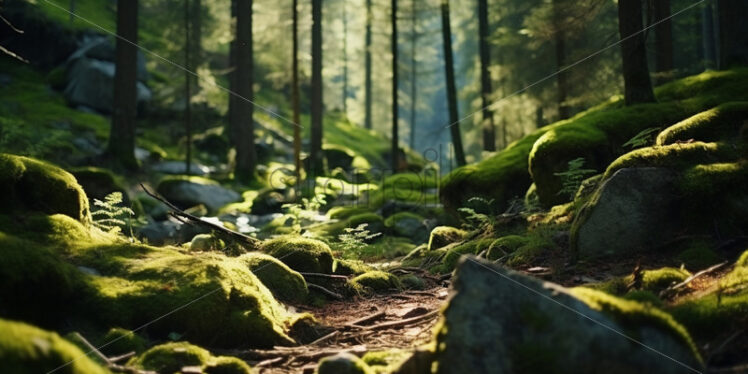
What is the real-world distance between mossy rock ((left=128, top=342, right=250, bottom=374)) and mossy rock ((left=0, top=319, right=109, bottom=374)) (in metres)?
1.10

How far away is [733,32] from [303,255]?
10.2 meters

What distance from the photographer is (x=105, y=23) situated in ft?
121

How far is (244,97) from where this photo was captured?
23469 millimetres

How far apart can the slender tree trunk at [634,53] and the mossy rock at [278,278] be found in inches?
296

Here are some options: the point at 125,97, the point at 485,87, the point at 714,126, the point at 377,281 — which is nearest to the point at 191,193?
the point at 125,97

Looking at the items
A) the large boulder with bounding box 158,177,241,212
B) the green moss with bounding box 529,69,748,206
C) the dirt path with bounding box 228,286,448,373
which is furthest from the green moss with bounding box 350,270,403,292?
the large boulder with bounding box 158,177,241,212

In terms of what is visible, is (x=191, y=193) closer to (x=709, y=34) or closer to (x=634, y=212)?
(x=634, y=212)

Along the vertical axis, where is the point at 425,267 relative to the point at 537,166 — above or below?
below

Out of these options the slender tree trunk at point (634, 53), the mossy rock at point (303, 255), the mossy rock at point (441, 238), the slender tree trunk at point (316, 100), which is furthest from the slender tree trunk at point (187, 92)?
the mossy rock at point (303, 255)

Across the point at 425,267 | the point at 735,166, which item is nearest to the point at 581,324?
the point at 735,166

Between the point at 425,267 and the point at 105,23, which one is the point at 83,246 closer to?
the point at 425,267

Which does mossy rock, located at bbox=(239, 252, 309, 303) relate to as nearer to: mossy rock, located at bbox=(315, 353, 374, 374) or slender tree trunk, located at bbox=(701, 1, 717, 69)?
mossy rock, located at bbox=(315, 353, 374, 374)

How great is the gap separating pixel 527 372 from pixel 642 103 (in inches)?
355

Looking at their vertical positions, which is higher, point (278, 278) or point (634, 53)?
point (634, 53)
